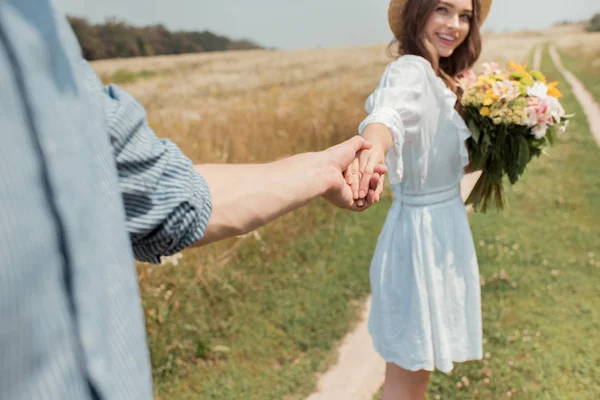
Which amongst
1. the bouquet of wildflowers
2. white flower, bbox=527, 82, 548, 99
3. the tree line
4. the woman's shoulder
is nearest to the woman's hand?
the woman's shoulder

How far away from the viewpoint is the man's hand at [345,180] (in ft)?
5.18

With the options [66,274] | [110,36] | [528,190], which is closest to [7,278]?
[66,274]

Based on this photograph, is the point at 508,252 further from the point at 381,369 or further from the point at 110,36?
the point at 110,36

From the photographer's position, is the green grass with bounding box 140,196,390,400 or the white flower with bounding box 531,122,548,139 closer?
the white flower with bounding box 531,122,548,139

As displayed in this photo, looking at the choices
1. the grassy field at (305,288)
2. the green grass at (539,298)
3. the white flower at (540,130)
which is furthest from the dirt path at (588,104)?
the white flower at (540,130)

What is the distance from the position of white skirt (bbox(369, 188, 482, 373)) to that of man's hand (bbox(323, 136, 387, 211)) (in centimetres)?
56

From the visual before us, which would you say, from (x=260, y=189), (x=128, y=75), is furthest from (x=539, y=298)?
(x=128, y=75)

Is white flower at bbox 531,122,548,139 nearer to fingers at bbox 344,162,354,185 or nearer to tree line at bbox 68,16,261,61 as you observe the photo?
fingers at bbox 344,162,354,185

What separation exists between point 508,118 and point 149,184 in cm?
182

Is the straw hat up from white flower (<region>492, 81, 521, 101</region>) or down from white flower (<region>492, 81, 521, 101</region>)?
up

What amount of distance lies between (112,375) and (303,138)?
5283mm

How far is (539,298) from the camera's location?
13.7ft

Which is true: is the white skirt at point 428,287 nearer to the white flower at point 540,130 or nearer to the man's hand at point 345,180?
the white flower at point 540,130

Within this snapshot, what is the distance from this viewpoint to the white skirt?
2.24 metres
